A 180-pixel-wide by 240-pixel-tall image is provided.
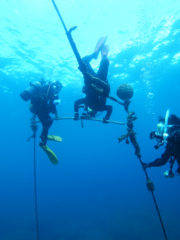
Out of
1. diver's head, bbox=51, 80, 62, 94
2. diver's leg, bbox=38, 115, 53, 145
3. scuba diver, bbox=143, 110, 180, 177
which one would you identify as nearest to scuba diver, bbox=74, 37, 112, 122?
diver's head, bbox=51, 80, 62, 94

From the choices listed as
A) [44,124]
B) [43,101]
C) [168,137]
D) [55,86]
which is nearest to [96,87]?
[168,137]

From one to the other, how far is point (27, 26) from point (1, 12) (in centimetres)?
227

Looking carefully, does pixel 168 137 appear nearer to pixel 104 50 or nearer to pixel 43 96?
pixel 104 50

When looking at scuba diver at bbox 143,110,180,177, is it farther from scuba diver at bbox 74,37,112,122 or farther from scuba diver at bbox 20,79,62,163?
scuba diver at bbox 20,79,62,163

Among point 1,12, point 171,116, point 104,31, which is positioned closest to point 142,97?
point 104,31

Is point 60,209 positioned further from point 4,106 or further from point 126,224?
point 4,106

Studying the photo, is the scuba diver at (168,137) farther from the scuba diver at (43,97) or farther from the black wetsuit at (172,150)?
the scuba diver at (43,97)

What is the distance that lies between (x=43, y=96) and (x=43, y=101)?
0.18 metres

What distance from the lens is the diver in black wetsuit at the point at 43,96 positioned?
7.24 meters

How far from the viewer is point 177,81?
108 feet

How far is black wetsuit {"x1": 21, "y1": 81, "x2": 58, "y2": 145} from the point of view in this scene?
287 inches

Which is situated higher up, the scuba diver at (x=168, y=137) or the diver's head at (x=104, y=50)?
the diver's head at (x=104, y=50)

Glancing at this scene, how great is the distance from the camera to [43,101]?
750 centimetres

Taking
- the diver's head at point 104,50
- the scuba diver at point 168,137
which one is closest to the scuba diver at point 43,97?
the diver's head at point 104,50
